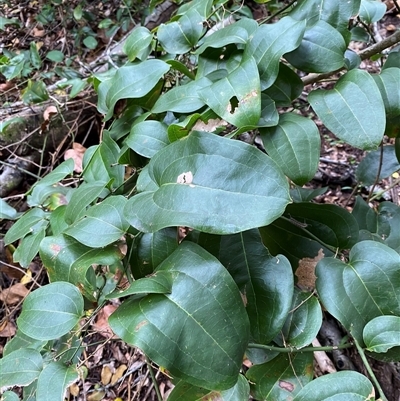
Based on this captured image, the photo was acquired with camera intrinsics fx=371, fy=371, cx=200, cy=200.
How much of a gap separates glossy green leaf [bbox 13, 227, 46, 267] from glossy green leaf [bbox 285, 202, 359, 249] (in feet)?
1.65

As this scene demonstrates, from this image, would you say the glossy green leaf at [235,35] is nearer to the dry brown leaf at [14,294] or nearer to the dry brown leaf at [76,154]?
the dry brown leaf at [76,154]

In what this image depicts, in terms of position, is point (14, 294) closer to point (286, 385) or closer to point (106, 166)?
point (106, 166)

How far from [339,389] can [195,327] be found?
0.71ft

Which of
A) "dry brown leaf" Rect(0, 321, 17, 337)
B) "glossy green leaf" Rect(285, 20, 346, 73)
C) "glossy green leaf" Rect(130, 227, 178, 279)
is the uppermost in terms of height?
"glossy green leaf" Rect(285, 20, 346, 73)

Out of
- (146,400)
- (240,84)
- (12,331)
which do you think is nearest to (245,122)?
(240,84)

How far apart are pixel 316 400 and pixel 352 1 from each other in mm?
689

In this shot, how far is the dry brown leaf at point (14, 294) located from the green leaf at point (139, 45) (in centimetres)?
91

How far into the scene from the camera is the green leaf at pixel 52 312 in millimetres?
592

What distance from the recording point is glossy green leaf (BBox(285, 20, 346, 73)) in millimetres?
665

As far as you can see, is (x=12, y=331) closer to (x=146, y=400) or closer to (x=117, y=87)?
(x=146, y=400)

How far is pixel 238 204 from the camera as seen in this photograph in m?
0.48

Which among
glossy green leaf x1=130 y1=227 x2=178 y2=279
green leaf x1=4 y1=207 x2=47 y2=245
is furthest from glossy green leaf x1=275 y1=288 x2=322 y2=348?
green leaf x1=4 y1=207 x2=47 y2=245

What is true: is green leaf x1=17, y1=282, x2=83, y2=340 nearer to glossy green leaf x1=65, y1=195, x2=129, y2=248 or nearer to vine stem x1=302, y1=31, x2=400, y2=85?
glossy green leaf x1=65, y1=195, x2=129, y2=248

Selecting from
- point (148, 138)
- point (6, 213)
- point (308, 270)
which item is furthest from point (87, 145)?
point (308, 270)
